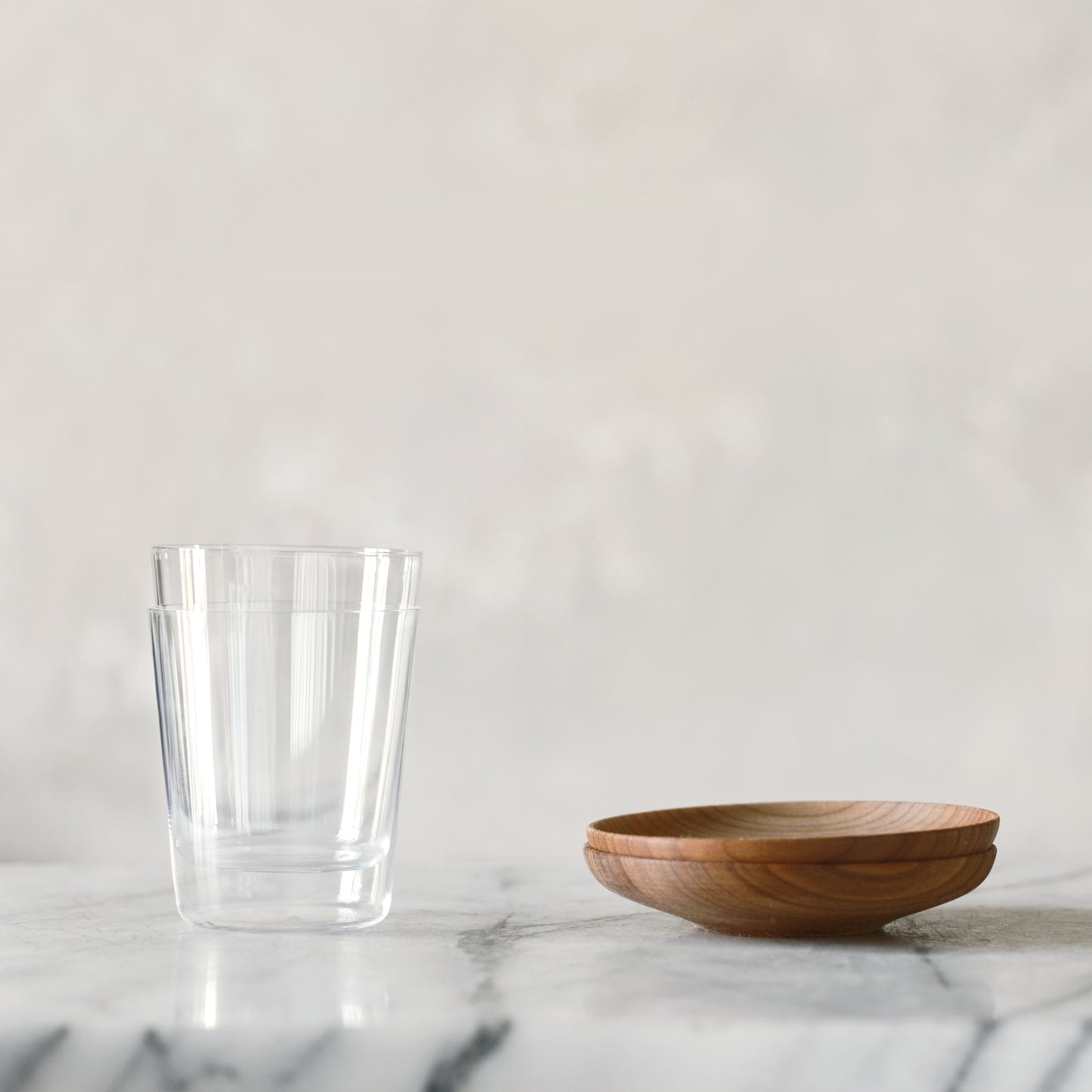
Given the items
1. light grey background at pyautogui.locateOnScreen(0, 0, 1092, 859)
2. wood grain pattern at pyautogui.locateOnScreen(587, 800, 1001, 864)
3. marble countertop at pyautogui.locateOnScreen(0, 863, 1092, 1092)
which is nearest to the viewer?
marble countertop at pyautogui.locateOnScreen(0, 863, 1092, 1092)

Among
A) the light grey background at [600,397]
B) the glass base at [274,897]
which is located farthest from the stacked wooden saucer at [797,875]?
the light grey background at [600,397]

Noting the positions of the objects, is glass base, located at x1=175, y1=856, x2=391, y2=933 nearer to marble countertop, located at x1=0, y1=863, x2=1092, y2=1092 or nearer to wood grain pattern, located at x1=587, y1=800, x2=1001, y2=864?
marble countertop, located at x1=0, y1=863, x2=1092, y2=1092

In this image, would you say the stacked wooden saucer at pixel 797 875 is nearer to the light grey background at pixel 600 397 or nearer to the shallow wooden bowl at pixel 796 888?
the shallow wooden bowl at pixel 796 888

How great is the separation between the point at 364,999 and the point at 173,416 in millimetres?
872

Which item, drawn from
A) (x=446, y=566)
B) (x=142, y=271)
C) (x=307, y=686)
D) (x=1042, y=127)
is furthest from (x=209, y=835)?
(x=1042, y=127)

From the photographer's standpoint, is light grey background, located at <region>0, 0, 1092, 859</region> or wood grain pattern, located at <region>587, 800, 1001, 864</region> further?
light grey background, located at <region>0, 0, 1092, 859</region>

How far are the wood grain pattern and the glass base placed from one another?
126 millimetres

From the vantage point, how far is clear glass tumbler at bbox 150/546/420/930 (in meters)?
0.65

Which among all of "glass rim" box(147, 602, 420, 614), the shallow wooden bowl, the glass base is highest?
"glass rim" box(147, 602, 420, 614)

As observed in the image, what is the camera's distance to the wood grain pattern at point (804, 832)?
59 centimetres

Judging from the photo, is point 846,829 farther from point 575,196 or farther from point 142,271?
point 142,271

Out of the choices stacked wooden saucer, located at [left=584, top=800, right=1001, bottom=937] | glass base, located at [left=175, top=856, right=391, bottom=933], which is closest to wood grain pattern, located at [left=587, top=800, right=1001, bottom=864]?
stacked wooden saucer, located at [left=584, top=800, right=1001, bottom=937]

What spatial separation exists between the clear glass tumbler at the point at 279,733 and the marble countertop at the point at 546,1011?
0.03 meters

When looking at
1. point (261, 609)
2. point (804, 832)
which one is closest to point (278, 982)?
point (261, 609)
